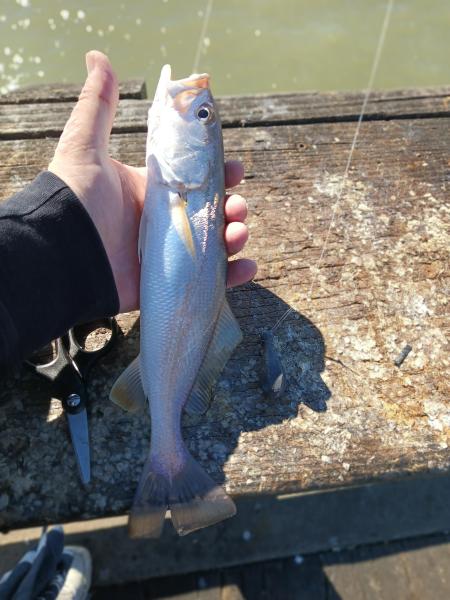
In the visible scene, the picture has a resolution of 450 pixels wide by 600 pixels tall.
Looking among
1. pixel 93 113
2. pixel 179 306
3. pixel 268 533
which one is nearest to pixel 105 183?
pixel 93 113

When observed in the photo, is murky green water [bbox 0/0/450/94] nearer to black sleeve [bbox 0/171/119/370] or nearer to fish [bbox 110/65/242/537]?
fish [bbox 110/65/242/537]

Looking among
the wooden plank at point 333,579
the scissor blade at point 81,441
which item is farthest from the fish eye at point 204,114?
the wooden plank at point 333,579

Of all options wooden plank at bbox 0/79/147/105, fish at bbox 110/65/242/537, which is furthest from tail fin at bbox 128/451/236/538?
wooden plank at bbox 0/79/147/105

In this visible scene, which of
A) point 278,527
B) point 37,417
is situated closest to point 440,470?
point 278,527

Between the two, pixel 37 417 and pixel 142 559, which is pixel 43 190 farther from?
pixel 142 559

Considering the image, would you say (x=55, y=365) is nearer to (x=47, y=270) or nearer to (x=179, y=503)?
(x=47, y=270)
